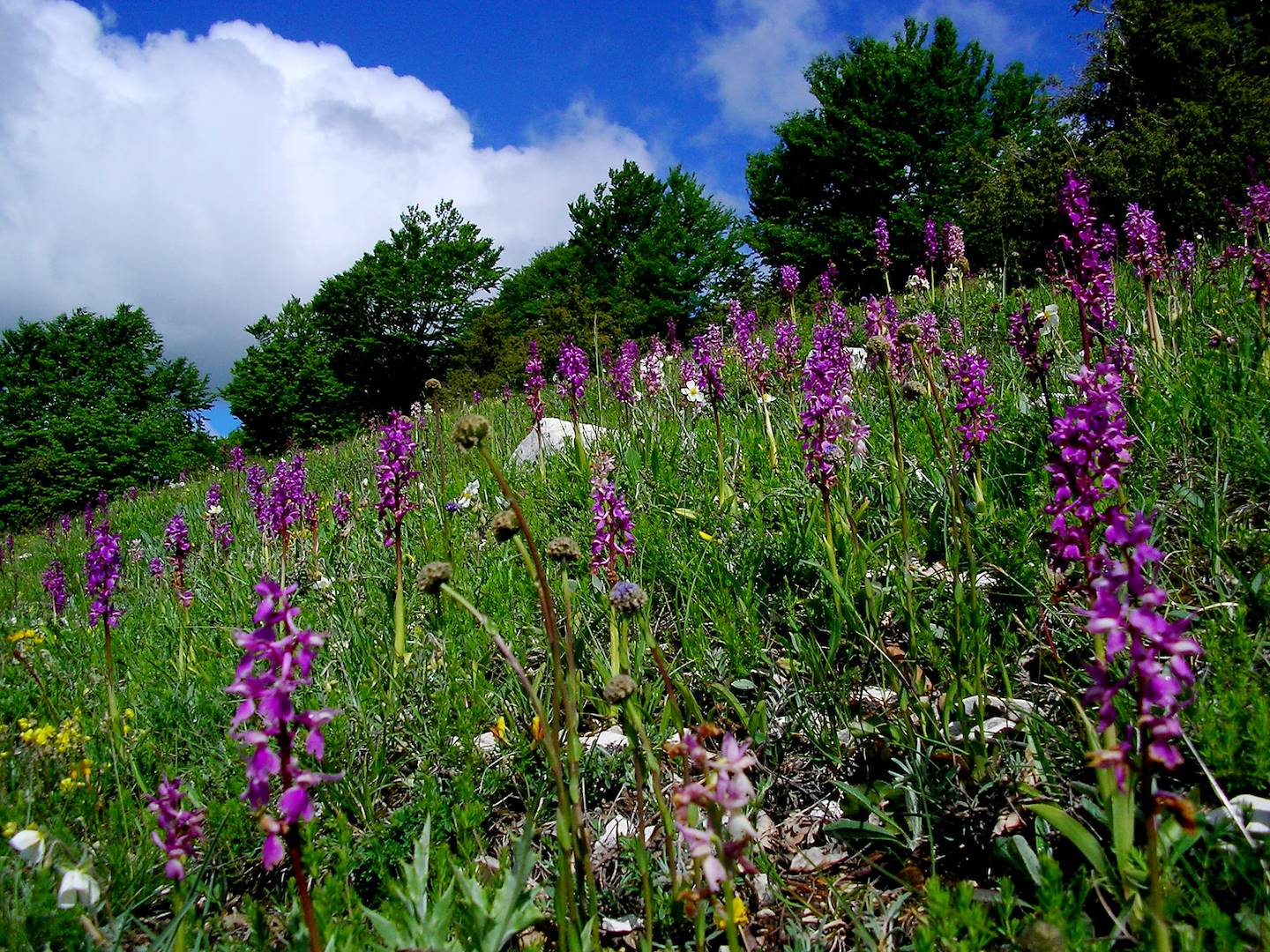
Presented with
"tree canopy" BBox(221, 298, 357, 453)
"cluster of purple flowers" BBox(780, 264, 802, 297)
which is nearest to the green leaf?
"cluster of purple flowers" BBox(780, 264, 802, 297)

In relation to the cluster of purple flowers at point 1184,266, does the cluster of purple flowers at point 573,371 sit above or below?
below

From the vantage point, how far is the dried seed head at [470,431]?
58.8 inches

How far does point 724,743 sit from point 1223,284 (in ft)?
21.6

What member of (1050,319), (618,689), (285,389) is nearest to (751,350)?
(1050,319)

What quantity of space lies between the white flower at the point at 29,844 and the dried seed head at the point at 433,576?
3.41ft

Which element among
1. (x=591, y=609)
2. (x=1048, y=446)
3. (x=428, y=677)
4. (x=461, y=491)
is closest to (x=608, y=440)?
(x=461, y=491)

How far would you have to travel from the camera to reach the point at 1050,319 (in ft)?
11.7

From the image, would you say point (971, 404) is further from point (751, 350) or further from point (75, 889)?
point (75, 889)

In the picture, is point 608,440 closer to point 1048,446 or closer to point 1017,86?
point 1048,446

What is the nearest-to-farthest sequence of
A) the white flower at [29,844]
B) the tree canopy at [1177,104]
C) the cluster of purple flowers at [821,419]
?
the white flower at [29,844], the cluster of purple flowers at [821,419], the tree canopy at [1177,104]

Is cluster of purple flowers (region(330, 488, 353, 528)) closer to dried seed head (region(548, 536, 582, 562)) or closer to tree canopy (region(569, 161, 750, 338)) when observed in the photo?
dried seed head (region(548, 536, 582, 562))

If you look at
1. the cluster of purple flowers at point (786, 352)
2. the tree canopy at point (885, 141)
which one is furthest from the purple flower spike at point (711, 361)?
the tree canopy at point (885, 141)

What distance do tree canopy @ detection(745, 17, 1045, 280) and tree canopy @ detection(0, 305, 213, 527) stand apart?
32.6 m

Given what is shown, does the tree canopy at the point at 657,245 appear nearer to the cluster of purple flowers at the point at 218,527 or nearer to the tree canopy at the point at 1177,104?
the tree canopy at the point at 1177,104
